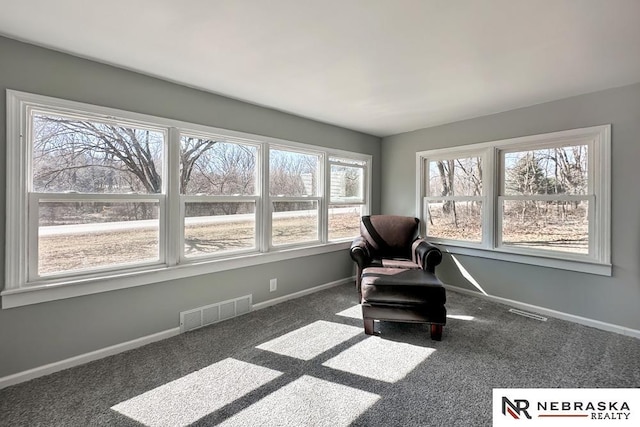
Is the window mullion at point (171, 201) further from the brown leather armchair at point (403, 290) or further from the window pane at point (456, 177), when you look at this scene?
the window pane at point (456, 177)

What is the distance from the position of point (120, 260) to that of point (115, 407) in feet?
Result: 3.60

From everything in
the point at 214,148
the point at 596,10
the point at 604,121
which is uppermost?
the point at 596,10

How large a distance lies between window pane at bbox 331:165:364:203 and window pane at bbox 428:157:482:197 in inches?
40.4

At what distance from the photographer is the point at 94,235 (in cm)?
216

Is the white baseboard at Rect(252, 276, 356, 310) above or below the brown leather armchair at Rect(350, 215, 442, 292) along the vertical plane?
below

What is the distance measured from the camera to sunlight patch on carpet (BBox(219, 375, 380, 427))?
1507 millimetres

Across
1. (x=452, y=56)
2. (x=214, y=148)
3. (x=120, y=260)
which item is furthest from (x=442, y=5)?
(x=120, y=260)

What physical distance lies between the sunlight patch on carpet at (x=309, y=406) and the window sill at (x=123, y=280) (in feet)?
4.52

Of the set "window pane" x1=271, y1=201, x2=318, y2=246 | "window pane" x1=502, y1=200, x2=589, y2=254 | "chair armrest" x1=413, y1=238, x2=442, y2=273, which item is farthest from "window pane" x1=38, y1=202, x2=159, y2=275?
"window pane" x1=502, y1=200, x2=589, y2=254

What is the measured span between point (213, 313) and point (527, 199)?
11.8ft

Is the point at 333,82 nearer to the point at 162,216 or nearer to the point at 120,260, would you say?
the point at 162,216

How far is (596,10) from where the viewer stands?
1.51 meters

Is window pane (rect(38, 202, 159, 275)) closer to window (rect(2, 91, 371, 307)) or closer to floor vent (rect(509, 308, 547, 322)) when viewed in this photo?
window (rect(2, 91, 371, 307))

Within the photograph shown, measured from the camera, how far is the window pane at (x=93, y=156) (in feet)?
6.41
